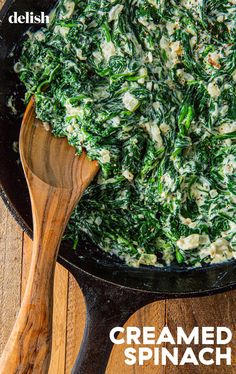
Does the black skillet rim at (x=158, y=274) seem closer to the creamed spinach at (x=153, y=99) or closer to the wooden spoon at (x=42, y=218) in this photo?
the creamed spinach at (x=153, y=99)

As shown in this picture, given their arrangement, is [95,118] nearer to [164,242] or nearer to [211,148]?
[211,148]

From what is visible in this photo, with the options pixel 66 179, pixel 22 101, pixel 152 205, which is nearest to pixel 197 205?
pixel 152 205

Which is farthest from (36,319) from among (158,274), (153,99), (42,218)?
(153,99)

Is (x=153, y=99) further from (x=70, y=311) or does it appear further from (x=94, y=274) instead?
(x=70, y=311)

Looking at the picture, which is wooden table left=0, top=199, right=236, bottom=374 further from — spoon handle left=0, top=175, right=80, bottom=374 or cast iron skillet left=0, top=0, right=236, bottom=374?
spoon handle left=0, top=175, right=80, bottom=374

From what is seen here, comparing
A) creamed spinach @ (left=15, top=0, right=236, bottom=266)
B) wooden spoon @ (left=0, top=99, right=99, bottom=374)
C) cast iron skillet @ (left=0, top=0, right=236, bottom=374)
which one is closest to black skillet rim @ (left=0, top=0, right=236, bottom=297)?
cast iron skillet @ (left=0, top=0, right=236, bottom=374)

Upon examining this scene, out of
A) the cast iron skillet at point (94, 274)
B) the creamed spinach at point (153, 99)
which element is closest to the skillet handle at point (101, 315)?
the cast iron skillet at point (94, 274)
